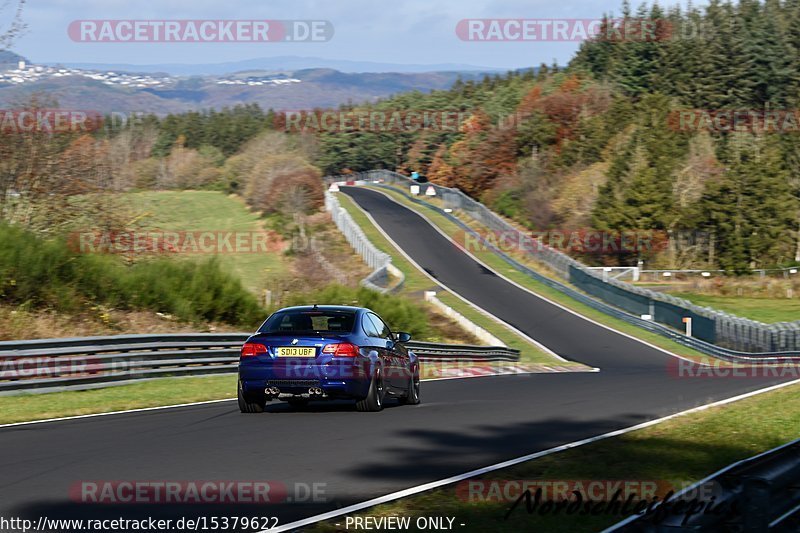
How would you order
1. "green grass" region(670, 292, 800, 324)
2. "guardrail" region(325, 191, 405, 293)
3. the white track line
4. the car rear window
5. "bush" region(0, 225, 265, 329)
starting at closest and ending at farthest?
the white track line
the car rear window
"bush" region(0, 225, 265, 329)
"guardrail" region(325, 191, 405, 293)
"green grass" region(670, 292, 800, 324)

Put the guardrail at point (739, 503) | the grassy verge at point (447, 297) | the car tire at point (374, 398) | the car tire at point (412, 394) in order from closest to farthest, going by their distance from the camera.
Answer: the guardrail at point (739, 503), the car tire at point (374, 398), the car tire at point (412, 394), the grassy verge at point (447, 297)

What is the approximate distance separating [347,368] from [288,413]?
4.20 ft

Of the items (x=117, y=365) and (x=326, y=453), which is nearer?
(x=326, y=453)

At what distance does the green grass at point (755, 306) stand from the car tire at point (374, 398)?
45.1 meters

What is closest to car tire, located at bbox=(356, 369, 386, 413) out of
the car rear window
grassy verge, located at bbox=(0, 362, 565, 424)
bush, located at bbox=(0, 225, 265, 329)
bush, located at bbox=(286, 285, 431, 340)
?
the car rear window

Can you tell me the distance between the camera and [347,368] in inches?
522

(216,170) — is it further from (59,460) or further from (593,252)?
(59,460)

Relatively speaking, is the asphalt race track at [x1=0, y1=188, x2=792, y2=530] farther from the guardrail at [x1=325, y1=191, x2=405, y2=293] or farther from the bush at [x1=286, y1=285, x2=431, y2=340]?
the guardrail at [x1=325, y1=191, x2=405, y2=293]

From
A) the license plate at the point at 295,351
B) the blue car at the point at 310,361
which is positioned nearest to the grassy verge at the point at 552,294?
the blue car at the point at 310,361

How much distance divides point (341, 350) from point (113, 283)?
14.4 m

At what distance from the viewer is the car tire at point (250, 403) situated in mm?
13398

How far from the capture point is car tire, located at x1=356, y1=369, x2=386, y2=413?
13.8 m

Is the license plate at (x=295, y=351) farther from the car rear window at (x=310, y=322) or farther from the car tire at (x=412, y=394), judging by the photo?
the car tire at (x=412, y=394)

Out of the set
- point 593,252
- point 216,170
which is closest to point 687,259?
point 593,252
